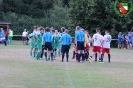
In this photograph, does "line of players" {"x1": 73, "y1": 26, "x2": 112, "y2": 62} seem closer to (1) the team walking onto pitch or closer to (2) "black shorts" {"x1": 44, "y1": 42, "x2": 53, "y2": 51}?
(1) the team walking onto pitch

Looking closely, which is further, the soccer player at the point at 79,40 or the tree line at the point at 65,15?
the tree line at the point at 65,15

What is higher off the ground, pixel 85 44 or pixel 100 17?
pixel 100 17

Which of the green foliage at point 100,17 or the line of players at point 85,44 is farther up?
the green foliage at point 100,17

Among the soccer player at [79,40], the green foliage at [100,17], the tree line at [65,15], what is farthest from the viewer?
the tree line at [65,15]

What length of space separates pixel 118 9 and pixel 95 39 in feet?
95.5

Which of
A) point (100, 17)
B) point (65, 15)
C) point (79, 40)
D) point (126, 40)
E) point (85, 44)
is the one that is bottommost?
point (126, 40)

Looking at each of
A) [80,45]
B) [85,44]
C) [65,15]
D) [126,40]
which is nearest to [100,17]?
[126,40]

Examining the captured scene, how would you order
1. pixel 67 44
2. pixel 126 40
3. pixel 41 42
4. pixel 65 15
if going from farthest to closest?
pixel 65 15 → pixel 126 40 → pixel 41 42 → pixel 67 44

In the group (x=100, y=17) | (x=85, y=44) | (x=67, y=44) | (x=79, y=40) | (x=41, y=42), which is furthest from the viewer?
(x=100, y=17)

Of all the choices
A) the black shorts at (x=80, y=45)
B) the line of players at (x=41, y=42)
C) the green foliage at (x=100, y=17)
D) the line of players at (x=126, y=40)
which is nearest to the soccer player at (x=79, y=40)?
the black shorts at (x=80, y=45)

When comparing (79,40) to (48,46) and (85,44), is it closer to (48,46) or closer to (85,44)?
(85,44)

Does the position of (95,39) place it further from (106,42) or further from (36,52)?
(36,52)

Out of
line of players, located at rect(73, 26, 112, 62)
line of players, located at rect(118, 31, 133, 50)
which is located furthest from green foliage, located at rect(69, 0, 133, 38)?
line of players, located at rect(73, 26, 112, 62)

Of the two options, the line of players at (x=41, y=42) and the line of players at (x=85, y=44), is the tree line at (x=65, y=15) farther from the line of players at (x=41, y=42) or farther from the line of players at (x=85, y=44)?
the line of players at (x=85, y=44)
